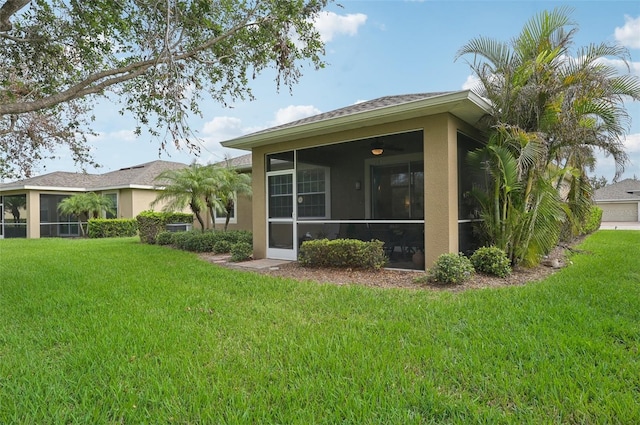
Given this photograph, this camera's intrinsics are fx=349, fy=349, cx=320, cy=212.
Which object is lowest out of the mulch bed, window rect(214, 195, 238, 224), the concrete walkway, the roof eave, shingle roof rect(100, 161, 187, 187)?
the mulch bed

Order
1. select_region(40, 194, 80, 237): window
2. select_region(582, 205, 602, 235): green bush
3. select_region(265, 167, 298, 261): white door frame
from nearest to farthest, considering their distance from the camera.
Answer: select_region(265, 167, 298, 261): white door frame
select_region(582, 205, 602, 235): green bush
select_region(40, 194, 80, 237): window

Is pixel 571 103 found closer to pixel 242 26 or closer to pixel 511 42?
pixel 511 42

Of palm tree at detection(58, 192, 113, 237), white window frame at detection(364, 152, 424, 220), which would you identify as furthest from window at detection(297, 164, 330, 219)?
palm tree at detection(58, 192, 113, 237)

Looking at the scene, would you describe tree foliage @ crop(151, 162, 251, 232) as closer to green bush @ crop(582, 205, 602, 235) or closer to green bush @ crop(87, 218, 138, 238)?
green bush @ crop(87, 218, 138, 238)

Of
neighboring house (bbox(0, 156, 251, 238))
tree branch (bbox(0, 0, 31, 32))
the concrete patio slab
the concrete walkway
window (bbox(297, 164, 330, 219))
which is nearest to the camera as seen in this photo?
tree branch (bbox(0, 0, 31, 32))

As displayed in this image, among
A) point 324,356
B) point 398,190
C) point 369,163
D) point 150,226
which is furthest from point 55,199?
point 324,356

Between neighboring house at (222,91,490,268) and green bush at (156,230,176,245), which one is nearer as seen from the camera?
neighboring house at (222,91,490,268)

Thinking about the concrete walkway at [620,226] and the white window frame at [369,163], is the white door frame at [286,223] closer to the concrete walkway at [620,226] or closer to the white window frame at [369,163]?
the white window frame at [369,163]

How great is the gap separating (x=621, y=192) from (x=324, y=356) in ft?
155

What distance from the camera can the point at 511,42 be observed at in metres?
7.27

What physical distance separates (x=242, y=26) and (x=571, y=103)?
6.29m

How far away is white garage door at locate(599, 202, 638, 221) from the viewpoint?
34.6 meters

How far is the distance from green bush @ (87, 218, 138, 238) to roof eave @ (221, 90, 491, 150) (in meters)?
13.3

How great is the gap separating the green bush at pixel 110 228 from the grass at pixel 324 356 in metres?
14.4
